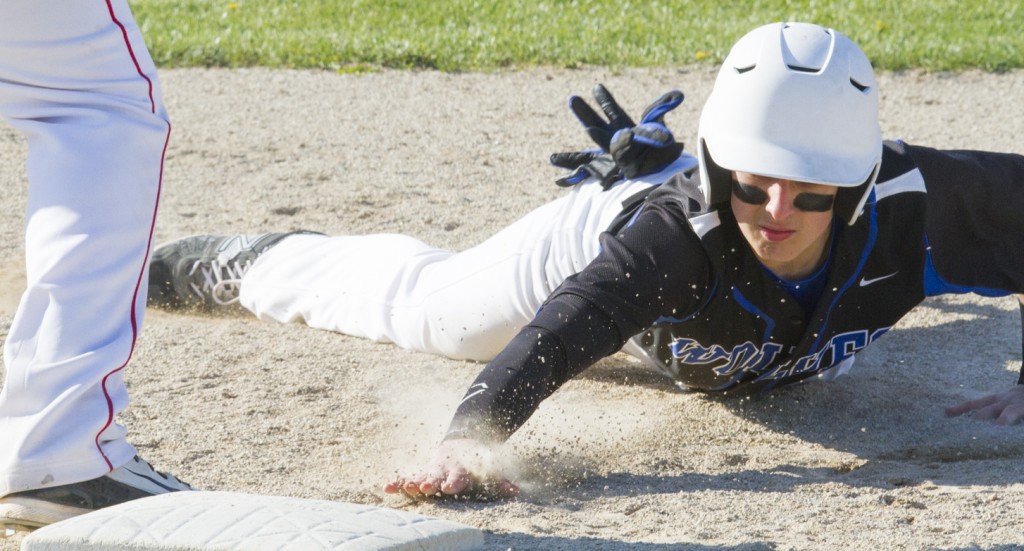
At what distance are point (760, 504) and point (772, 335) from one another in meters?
0.40

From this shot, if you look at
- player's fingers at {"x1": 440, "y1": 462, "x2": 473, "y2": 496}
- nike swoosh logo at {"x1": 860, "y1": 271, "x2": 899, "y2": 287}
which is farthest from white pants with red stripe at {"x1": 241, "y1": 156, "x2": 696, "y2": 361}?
player's fingers at {"x1": 440, "y1": 462, "x2": 473, "y2": 496}

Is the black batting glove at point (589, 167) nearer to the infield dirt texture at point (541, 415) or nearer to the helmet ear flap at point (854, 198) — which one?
the infield dirt texture at point (541, 415)

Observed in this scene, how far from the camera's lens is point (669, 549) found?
2174mm

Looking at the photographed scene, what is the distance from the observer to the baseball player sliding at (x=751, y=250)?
2.43 m

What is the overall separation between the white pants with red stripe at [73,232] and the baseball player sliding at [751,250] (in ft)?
2.04

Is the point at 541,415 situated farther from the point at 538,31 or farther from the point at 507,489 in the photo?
the point at 538,31

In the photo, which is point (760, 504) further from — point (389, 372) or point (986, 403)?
point (389, 372)

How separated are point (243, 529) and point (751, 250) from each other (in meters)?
1.19

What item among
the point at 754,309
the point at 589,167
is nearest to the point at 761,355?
the point at 754,309

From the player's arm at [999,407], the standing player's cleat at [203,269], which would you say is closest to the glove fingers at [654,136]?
the player's arm at [999,407]

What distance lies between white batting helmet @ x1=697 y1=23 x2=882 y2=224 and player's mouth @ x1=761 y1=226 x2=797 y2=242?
11cm

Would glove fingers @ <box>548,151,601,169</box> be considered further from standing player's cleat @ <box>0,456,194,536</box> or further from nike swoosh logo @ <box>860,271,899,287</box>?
standing player's cleat @ <box>0,456,194,536</box>

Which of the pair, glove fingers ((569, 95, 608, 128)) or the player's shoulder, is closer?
the player's shoulder

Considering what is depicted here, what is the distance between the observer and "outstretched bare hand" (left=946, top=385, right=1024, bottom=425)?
2.90 m
